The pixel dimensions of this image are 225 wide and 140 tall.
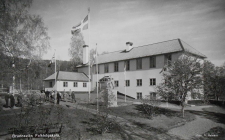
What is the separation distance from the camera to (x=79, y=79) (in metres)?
35.2

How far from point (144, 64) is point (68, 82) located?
17.1 metres

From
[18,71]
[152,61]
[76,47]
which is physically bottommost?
[18,71]

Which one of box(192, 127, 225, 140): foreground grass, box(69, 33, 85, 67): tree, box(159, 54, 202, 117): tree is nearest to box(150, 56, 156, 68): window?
box(159, 54, 202, 117): tree

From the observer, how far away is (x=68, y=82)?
33.5 m

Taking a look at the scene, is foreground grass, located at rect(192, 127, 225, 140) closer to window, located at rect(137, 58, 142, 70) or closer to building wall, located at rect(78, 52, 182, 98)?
building wall, located at rect(78, 52, 182, 98)

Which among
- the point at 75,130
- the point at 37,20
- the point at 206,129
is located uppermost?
the point at 37,20

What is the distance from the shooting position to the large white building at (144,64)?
25.3m

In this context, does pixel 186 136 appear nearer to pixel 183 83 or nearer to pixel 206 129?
pixel 206 129

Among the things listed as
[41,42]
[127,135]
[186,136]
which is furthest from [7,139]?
[41,42]

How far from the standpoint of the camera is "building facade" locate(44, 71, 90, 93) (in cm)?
3222

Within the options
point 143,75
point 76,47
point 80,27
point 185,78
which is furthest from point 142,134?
point 76,47

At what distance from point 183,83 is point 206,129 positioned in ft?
17.4

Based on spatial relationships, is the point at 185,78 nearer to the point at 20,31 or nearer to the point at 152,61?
the point at 152,61

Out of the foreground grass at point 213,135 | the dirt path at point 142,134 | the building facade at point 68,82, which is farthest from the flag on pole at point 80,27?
the building facade at point 68,82
